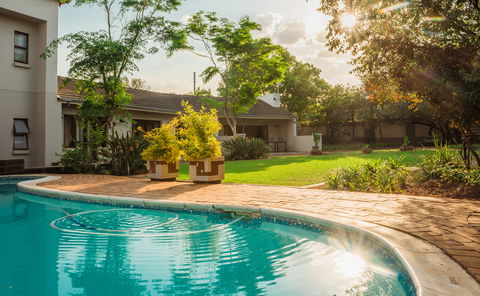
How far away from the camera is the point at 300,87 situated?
3441cm

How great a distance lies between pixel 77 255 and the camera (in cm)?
411

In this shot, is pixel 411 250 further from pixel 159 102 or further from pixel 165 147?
pixel 159 102

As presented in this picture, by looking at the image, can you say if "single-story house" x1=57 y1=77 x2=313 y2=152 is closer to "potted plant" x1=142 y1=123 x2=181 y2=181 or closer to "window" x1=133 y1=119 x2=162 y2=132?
"window" x1=133 y1=119 x2=162 y2=132

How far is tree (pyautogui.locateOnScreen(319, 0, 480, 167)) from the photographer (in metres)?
6.24

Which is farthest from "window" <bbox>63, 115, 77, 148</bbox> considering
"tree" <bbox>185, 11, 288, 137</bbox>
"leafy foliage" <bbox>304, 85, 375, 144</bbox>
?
"leafy foliage" <bbox>304, 85, 375, 144</bbox>

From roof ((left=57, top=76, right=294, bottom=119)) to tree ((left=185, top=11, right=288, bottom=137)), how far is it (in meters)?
2.45

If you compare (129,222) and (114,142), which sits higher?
(114,142)

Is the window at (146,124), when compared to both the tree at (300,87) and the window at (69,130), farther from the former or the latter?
the tree at (300,87)

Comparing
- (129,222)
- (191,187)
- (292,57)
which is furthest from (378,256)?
(292,57)

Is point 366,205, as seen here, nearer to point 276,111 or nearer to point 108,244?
point 108,244

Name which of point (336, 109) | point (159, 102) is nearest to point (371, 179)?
point (159, 102)

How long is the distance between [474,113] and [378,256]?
4.25m

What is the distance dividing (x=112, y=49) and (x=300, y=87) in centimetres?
2429

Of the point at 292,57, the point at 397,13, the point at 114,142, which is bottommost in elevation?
the point at 114,142
